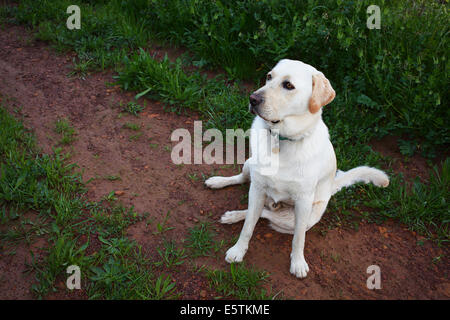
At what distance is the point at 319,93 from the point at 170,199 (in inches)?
62.6

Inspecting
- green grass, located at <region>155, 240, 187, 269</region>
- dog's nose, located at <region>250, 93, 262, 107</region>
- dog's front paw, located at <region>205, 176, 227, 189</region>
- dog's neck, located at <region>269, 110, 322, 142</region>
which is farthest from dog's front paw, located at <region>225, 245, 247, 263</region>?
dog's nose, located at <region>250, 93, 262, 107</region>

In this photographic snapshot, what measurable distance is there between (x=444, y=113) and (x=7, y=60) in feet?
15.9

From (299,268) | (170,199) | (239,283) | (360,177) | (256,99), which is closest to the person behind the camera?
(256,99)

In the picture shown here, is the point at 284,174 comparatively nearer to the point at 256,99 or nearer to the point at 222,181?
the point at 256,99

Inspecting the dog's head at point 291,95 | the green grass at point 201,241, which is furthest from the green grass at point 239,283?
the dog's head at point 291,95

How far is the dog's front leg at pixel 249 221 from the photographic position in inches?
102

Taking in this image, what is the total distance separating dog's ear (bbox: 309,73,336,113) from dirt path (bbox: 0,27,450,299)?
1206 mm

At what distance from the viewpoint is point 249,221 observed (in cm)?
265

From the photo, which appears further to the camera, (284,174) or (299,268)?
(299,268)

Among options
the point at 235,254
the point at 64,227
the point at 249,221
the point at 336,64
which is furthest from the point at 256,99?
the point at 336,64

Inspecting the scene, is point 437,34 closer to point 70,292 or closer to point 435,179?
point 435,179

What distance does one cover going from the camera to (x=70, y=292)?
2371 mm

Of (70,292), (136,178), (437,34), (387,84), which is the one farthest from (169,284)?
(437,34)

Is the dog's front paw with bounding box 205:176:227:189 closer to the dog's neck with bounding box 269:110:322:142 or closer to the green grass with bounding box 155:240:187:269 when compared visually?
the green grass with bounding box 155:240:187:269
